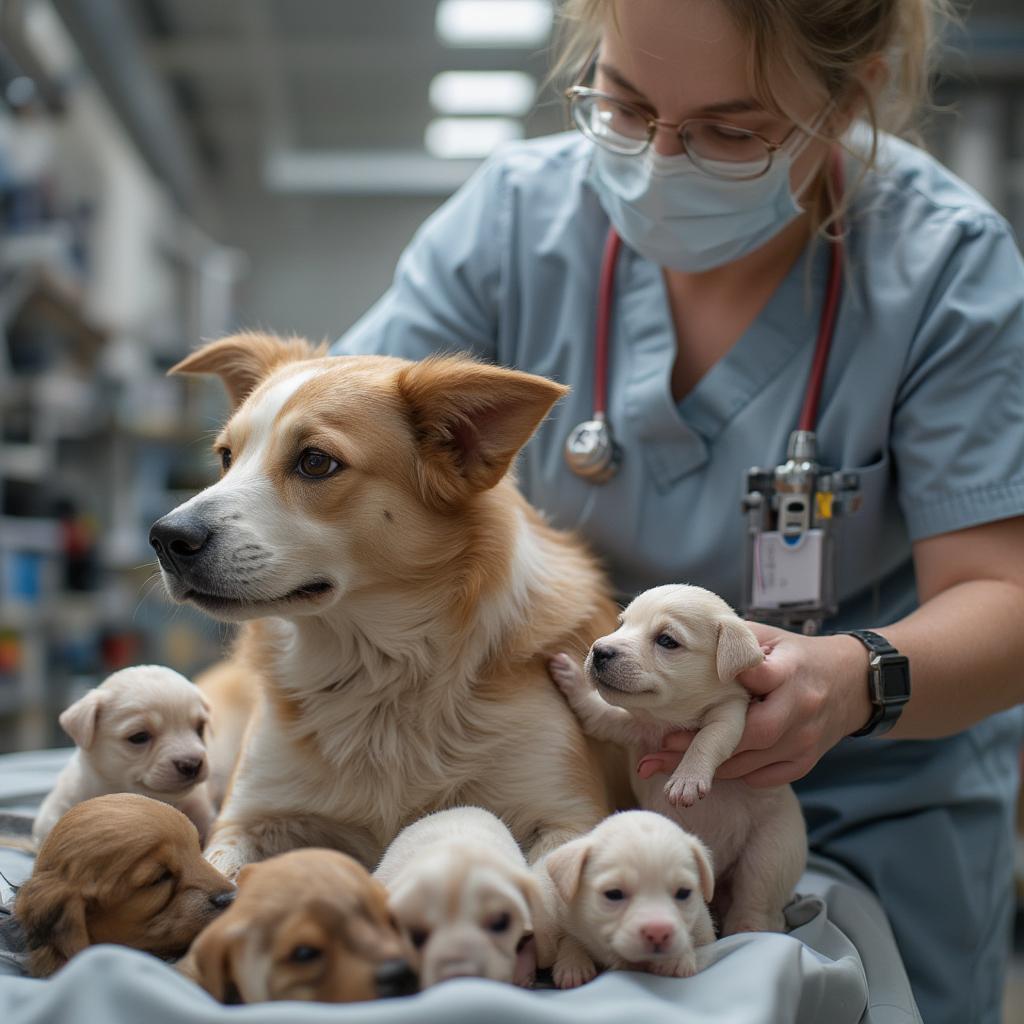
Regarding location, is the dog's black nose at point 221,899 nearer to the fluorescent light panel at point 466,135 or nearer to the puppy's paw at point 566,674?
the puppy's paw at point 566,674

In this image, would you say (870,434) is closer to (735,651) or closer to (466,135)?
(735,651)

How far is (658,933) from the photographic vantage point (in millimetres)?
802

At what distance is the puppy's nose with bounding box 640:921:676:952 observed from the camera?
802mm

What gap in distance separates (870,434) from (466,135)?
6342 mm

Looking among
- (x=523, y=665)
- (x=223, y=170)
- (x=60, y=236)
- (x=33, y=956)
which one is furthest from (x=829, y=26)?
(x=223, y=170)

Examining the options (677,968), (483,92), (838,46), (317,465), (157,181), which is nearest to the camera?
(677,968)

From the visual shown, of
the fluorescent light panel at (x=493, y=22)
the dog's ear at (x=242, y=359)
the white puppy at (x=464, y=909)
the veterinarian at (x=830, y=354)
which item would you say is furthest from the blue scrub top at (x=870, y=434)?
the fluorescent light panel at (x=493, y=22)

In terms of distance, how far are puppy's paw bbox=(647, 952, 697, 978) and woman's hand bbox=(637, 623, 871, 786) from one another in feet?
0.71

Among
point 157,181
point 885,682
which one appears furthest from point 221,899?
point 157,181

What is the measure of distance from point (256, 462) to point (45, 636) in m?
3.89

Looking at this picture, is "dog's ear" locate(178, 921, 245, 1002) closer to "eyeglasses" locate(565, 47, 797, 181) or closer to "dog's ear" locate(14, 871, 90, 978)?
"dog's ear" locate(14, 871, 90, 978)

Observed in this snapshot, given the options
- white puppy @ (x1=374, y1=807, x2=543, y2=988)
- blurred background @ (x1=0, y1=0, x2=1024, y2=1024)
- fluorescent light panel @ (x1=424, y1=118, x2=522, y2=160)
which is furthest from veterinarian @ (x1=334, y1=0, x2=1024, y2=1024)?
fluorescent light panel @ (x1=424, y1=118, x2=522, y2=160)

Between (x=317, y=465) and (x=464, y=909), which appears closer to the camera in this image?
(x=464, y=909)

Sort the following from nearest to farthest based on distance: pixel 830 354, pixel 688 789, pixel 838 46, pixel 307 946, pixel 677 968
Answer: pixel 307 946, pixel 677 968, pixel 688 789, pixel 838 46, pixel 830 354
